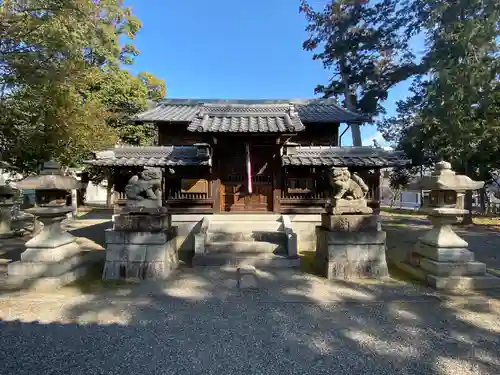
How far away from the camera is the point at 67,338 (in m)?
3.61

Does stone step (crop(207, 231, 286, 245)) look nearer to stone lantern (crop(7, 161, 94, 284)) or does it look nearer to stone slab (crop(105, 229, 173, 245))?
stone slab (crop(105, 229, 173, 245))

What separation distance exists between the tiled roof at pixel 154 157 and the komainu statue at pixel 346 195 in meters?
4.53

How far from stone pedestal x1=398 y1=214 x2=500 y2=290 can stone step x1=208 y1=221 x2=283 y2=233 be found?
394cm

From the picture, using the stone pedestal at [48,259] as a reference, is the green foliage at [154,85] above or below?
above

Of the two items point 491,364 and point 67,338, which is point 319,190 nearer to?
point 491,364

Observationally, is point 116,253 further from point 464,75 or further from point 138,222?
point 464,75

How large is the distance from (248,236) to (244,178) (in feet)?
8.04

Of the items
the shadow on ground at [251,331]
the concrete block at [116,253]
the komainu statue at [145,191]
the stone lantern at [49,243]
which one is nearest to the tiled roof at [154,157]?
the komainu statue at [145,191]

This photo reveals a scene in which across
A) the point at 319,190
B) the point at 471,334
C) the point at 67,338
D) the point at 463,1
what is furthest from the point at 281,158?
the point at 463,1

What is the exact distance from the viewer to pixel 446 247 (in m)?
5.73

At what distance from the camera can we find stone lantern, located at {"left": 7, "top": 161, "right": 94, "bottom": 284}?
5.49m

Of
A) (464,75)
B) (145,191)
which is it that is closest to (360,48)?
(464,75)

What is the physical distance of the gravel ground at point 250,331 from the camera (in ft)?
10.1

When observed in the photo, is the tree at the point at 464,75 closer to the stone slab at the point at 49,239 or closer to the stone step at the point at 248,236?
the stone step at the point at 248,236
